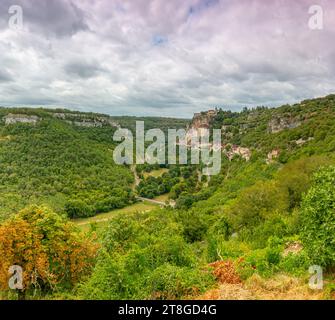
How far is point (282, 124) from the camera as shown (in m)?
69.6

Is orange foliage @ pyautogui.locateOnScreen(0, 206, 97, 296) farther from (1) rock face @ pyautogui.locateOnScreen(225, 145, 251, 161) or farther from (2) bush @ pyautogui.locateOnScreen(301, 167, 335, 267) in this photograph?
(1) rock face @ pyautogui.locateOnScreen(225, 145, 251, 161)

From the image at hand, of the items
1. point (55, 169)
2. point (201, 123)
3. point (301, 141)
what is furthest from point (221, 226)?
point (201, 123)

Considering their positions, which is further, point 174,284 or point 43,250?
point 43,250

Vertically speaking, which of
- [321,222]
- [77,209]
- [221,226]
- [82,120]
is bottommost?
[77,209]

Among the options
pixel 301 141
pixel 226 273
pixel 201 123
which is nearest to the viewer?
pixel 226 273

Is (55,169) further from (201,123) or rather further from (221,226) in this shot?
(201,123)

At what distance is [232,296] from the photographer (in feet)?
29.6

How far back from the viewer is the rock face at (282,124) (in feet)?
218

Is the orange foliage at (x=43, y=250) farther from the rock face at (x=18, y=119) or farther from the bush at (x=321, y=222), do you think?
the rock face at (x=18, y=119)

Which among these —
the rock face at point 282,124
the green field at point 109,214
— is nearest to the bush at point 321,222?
the green field at point 109,214

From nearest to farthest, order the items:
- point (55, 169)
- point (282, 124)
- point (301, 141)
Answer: point (301, 141) < point (282, 124) < point (55, 169)

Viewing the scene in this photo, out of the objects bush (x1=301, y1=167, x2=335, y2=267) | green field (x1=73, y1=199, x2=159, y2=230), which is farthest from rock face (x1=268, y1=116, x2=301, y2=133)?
bush (x1=301, y1=167, x2=335, y2=267)

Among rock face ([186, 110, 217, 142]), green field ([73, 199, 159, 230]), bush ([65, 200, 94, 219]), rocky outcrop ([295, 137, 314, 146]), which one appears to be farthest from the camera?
rock face ([186, 110, 217, 142])

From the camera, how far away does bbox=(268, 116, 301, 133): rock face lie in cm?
6632
